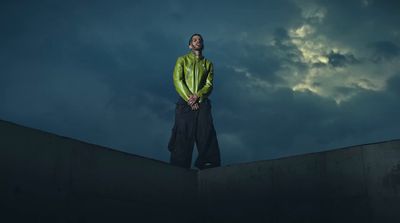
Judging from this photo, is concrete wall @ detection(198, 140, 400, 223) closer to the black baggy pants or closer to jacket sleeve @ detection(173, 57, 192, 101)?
the black baggy pants

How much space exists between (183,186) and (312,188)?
1625mm

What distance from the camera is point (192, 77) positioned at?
8.18 metres

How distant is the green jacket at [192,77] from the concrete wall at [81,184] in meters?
1.62

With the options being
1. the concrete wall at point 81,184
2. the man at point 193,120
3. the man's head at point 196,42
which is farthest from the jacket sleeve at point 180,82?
the concrete wall at point 81,184

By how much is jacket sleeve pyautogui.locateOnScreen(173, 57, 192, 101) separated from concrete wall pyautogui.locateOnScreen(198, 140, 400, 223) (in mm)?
1454

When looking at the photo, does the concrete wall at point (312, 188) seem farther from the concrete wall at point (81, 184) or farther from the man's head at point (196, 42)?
the man's head at point (196, 42)

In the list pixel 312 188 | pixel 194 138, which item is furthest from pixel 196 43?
pixel 312 188

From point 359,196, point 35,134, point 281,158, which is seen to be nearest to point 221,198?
point 281,158

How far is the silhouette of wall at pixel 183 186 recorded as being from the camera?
4.89m

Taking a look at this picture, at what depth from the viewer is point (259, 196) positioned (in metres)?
6.42

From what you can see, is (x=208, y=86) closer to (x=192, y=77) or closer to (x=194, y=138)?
(x=192, y=77)

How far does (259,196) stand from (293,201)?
47 centimetres

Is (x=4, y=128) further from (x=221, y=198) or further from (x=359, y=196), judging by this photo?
(x=359, y=196)

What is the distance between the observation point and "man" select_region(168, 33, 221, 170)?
7.93 metres
